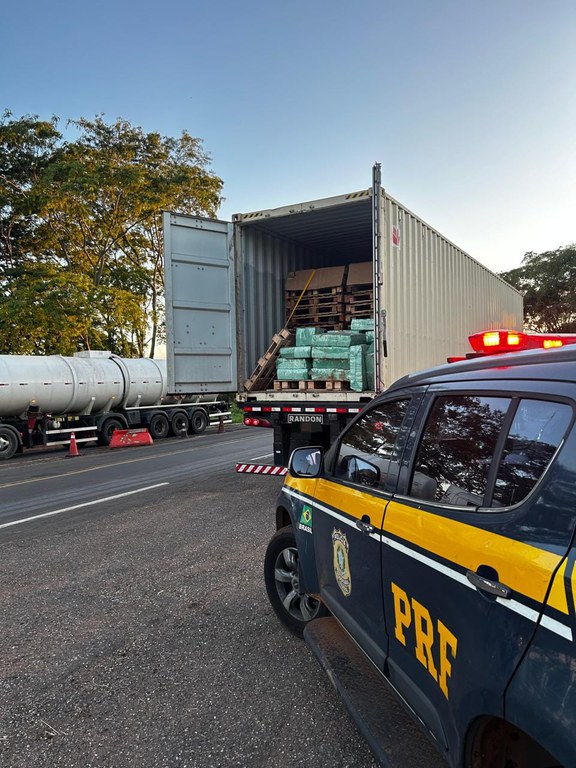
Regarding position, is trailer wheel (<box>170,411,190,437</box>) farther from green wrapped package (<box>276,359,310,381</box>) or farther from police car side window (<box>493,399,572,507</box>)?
police car side window (<box>493,399,572,507</box>)

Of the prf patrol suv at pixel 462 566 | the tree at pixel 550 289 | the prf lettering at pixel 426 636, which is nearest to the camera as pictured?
the prf patrol suv at pixel 462 566

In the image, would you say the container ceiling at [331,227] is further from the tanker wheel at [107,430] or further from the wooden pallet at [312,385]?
the tanker wheel at [107,430]

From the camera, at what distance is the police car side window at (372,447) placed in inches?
95.8

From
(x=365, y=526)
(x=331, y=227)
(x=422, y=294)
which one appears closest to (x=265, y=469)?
(x=422, y=294)

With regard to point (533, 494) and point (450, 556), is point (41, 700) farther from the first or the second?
point (533, 494)

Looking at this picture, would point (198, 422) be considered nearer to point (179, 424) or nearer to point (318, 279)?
point (179, 424)

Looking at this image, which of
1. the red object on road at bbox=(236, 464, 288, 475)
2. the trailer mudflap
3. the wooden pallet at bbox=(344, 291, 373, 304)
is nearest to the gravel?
the trailer mudflap

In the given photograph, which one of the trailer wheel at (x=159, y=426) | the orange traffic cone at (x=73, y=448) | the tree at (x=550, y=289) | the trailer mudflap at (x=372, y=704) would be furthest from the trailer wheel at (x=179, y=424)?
the tree at (x=550, y=289)

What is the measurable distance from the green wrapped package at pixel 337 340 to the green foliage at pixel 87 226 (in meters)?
13.6

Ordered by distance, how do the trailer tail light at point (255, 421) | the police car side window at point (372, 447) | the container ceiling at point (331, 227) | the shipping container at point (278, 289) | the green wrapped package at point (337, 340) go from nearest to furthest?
the police car side window at point (372, 447), the shipping container at point (278, 289), the green wrapped package at point (337, 340), the container ceiling at point (331, 227), the trailer tail light at point (255, 421)

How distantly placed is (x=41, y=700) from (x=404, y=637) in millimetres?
2110

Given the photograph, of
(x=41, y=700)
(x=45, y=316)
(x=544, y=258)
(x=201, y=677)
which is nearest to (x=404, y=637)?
(x=201, y=677)

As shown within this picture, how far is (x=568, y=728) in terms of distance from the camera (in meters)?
1.20

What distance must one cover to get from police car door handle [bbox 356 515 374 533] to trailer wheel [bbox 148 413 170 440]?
16022 millimetres
